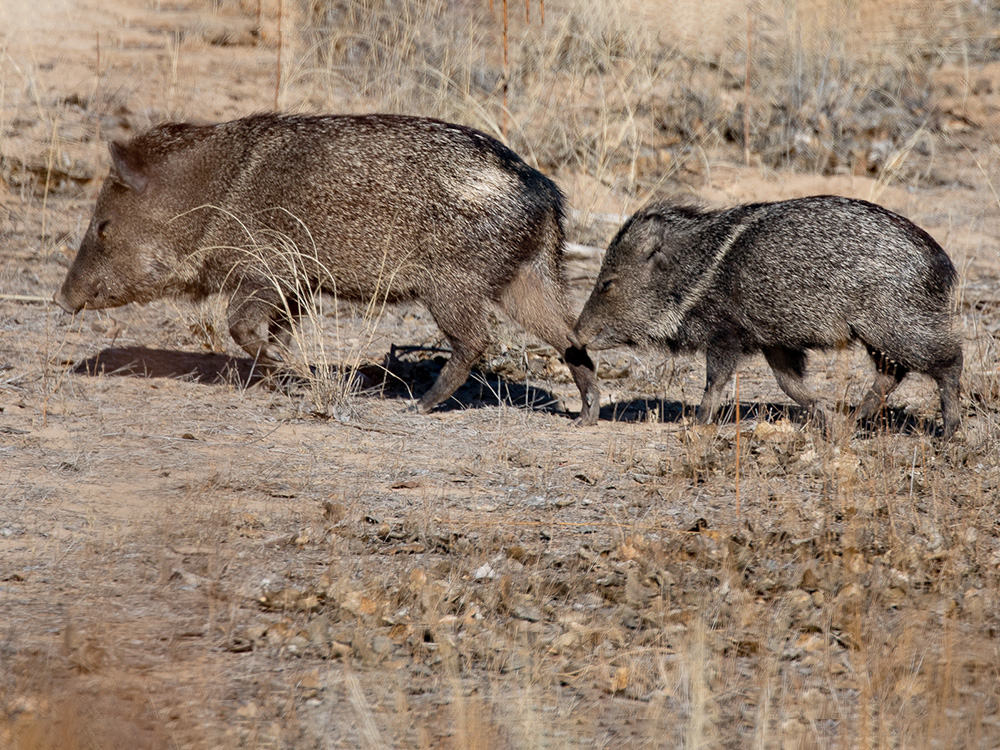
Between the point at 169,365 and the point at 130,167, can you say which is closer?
the point at 130,167

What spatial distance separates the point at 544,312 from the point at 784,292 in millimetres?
1145

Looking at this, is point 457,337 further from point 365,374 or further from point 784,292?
point 784,292

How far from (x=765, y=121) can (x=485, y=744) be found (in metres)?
8.18

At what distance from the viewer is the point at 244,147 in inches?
221

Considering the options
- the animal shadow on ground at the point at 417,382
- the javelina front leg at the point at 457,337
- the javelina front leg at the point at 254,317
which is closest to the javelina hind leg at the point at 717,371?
the animal shadow on ground at the point at 417,382

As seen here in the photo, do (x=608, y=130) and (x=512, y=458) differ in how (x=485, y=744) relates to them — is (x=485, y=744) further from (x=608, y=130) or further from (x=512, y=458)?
(x=608, y=130)

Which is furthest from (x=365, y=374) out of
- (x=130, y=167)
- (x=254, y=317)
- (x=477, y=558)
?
(x=477, y=558)

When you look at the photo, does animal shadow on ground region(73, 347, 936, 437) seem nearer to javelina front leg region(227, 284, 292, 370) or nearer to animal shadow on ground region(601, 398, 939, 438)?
animal shadow on ground region(601, 398, 939, 438)

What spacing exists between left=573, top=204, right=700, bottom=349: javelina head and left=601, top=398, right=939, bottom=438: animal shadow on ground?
1.27 ft

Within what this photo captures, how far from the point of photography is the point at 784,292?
5004 mm

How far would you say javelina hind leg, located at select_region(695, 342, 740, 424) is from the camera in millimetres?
5211

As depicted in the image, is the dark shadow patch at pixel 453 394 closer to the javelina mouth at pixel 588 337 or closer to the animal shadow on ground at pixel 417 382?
the animal shadow on ground at pixel 417 382

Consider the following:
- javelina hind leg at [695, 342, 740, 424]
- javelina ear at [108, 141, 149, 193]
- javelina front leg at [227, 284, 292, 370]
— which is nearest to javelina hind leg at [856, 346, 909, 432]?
javelina hind leg at [695, 342, 740, 424]

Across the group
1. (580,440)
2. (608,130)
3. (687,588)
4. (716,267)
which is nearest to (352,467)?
(580,440)
